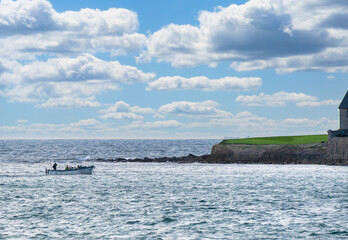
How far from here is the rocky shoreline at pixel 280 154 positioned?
85562mm

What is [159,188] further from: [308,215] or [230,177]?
[308,215]

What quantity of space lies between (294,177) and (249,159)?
31.9 m

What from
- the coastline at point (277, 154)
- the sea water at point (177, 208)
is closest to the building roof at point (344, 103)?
the coastline at point (277, 154)

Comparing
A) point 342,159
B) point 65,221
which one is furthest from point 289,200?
point 342,159

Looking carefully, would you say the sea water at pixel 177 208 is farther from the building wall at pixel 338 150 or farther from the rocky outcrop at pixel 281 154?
the rocky outcrop at pixel 281 154

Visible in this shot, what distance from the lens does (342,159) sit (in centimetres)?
8494

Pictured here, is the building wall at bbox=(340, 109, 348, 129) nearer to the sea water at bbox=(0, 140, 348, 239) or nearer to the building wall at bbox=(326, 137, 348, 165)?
the building wall at bbox=(326, 137, 348, 165)

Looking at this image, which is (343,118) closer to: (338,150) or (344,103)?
(344,103)

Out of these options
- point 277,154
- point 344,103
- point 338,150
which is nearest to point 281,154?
point 277,154

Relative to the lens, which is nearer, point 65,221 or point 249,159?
point 65,221

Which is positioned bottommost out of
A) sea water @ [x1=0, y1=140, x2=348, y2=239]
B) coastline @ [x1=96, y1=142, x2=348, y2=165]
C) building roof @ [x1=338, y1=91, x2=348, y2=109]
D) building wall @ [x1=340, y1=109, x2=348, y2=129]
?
sea water @ [x1=0, y1=140, x2=348, y2=239]

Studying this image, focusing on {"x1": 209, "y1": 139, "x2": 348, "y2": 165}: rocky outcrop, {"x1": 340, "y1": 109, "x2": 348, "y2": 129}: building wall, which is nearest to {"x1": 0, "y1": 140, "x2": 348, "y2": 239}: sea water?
{"x1": 209, "y1": 139, "x2": 348, "y2": 165}: rocky outcrop

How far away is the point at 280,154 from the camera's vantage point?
92312 mm

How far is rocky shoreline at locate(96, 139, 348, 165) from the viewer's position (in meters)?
85.6
